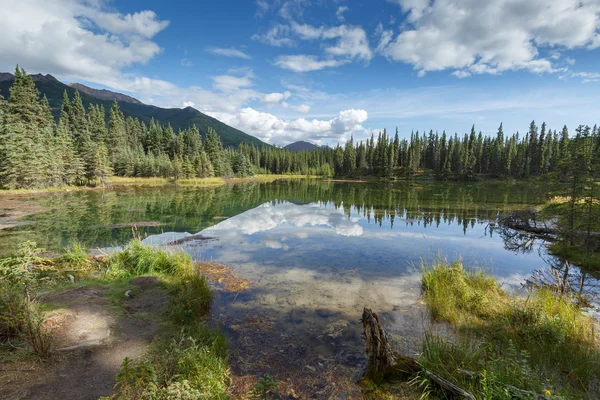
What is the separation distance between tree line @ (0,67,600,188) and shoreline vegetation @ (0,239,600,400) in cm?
1328

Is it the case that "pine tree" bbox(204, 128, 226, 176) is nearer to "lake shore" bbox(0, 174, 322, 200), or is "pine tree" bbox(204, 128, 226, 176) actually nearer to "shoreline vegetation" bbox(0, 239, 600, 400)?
"lake shore" bbox(0, 174, 322, 200)

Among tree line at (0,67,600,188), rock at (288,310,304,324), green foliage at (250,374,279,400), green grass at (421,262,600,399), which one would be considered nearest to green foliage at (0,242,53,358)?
green foliage at (250,374,279,400)

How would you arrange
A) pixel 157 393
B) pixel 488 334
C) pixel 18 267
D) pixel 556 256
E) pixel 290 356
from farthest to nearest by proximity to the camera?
pixel 556 256
pixel 488 334
pixel 290 356
pixel 18 267
pixel 157 393

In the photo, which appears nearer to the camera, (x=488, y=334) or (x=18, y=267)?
(x=18, y=267)

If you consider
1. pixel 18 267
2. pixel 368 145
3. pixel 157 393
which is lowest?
pixel 157 393

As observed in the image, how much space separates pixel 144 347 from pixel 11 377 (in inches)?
79.0

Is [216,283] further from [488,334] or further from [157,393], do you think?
[488,334]

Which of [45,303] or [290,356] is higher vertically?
[45,303]

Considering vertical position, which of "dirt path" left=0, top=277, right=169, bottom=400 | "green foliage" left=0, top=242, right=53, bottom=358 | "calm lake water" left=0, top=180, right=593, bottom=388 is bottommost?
"calm lake water" left=0, top=180, right=593, bottom=388

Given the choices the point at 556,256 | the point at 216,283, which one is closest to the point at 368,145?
the point at 556,256

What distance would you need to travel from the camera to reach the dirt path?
4344 mm

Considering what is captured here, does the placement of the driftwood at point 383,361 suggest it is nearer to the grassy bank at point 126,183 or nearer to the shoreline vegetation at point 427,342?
the shoreline vegetation at point 427,342

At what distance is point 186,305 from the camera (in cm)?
782

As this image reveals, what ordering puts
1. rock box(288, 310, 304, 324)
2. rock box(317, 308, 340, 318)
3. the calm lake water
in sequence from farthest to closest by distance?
1. rock box(317, 308, 340, 318)
2. rock box(288, 310, 304, 324)
3. the calm lake water
